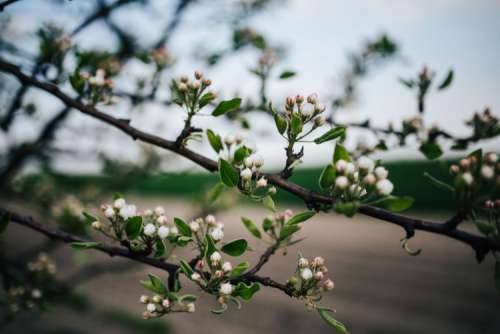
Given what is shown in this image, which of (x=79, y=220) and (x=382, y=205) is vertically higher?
(x=382, y=205)

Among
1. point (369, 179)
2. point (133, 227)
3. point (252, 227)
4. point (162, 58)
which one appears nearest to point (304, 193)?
point (369, 179)

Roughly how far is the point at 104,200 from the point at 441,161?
10.5ft

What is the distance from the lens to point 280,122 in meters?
0.99

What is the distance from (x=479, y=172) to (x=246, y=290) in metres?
0.67

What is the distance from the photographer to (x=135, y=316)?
5.73 m

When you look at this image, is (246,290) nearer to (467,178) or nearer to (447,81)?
(467,178)

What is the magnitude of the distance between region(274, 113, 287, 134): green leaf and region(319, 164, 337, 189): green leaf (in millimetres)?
181

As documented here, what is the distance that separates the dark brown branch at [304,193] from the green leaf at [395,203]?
0.02 meters

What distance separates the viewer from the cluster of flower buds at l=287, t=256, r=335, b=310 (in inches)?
42.3

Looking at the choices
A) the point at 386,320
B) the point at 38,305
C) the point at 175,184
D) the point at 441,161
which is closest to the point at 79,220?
the point at 38,305

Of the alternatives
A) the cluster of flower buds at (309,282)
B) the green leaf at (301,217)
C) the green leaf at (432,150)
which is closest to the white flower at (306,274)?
the cluster of flower buds at (309,282)

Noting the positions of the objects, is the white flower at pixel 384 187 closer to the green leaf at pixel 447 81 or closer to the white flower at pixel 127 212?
the white flower at pixel 127 212

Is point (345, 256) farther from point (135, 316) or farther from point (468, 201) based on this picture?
point (468, 201)

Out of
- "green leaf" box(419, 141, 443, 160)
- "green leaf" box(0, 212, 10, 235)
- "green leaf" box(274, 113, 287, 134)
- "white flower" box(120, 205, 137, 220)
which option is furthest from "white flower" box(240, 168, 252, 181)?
"green leaf" box(0, 212, 10, 235)
